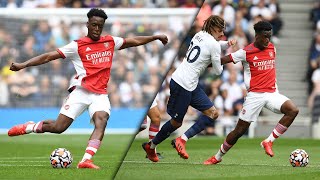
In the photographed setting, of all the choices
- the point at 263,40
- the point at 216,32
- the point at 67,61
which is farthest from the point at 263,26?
the point at 67,61

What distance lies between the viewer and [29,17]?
22984 millimetres

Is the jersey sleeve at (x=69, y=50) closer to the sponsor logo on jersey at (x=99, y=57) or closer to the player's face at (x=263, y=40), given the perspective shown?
the sponsor logo on jersey at (x=99, y=57)

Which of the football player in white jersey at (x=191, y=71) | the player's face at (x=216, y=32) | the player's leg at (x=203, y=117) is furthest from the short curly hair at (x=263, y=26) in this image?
the player's leg at (x=203, y=117)

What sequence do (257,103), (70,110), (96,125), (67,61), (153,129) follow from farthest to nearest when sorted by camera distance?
1. (67,61)
2. (153,129)
3. (257,103)
4. (70,110)
5. (96,125)

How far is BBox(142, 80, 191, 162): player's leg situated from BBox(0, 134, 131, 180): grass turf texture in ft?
1.66

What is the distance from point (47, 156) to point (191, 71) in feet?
10.7

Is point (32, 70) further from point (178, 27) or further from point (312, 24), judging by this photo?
point (312, 24)

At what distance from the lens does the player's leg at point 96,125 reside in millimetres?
11172

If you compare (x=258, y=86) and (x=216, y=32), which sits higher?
(x=216, y=32)

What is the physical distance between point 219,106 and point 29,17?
510 centimetres

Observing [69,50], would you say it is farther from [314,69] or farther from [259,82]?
[314,69]

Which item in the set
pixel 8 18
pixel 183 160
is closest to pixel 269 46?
pixel 183 160

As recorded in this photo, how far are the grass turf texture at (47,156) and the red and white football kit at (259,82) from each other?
5.58 feet

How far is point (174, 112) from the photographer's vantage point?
39.7 ft
